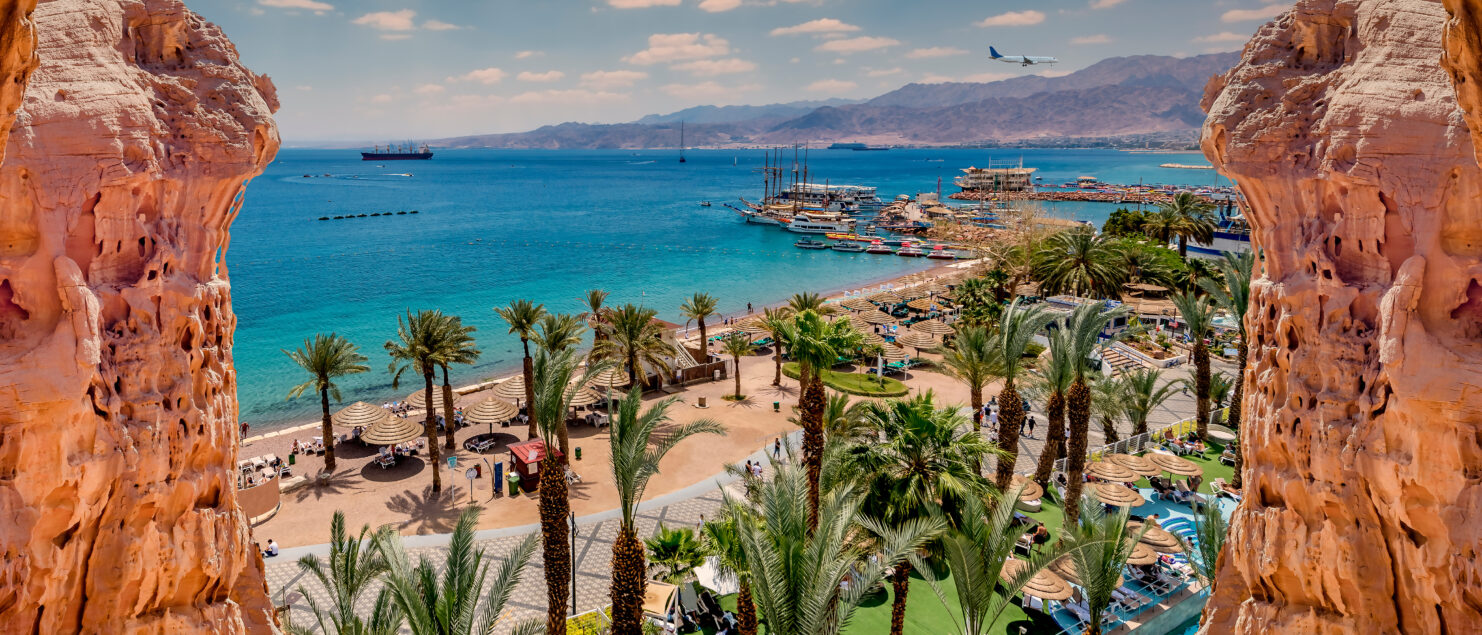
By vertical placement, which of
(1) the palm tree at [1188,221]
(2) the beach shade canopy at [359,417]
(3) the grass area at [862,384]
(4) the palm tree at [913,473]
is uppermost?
(1) the palm tree at [1188,221]

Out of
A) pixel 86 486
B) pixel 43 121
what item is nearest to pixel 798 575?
pixel 86 486

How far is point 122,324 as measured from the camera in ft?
20.1

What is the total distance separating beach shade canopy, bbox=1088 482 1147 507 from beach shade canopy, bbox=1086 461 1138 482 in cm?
145

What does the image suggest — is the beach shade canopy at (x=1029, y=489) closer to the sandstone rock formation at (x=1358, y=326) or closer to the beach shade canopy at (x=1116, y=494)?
the beach shade canopy at (x=1116, y=494)

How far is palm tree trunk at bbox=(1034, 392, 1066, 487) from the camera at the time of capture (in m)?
19.3

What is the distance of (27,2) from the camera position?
3.93 metres

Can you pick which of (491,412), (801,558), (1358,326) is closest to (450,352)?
(491,412)

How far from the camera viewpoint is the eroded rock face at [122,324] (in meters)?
5.59

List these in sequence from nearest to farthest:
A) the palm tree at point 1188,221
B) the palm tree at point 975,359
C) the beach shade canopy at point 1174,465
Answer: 1. the palm tree at point 975,359
2. the beach shade canopy at point 1174,465
3. the palm tree at point 1188,221

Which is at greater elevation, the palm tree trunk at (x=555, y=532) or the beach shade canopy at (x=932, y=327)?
the palm tree trunk at (x=555, y=532)

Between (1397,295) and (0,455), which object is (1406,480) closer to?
(1397,295)

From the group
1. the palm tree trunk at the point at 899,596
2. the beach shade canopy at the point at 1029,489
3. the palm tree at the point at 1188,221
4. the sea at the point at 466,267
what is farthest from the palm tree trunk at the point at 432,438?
the palm tree at the point at 1188,221

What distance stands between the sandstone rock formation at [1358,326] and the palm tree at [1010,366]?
11.8m

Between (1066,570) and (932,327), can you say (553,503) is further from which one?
(932,327)
